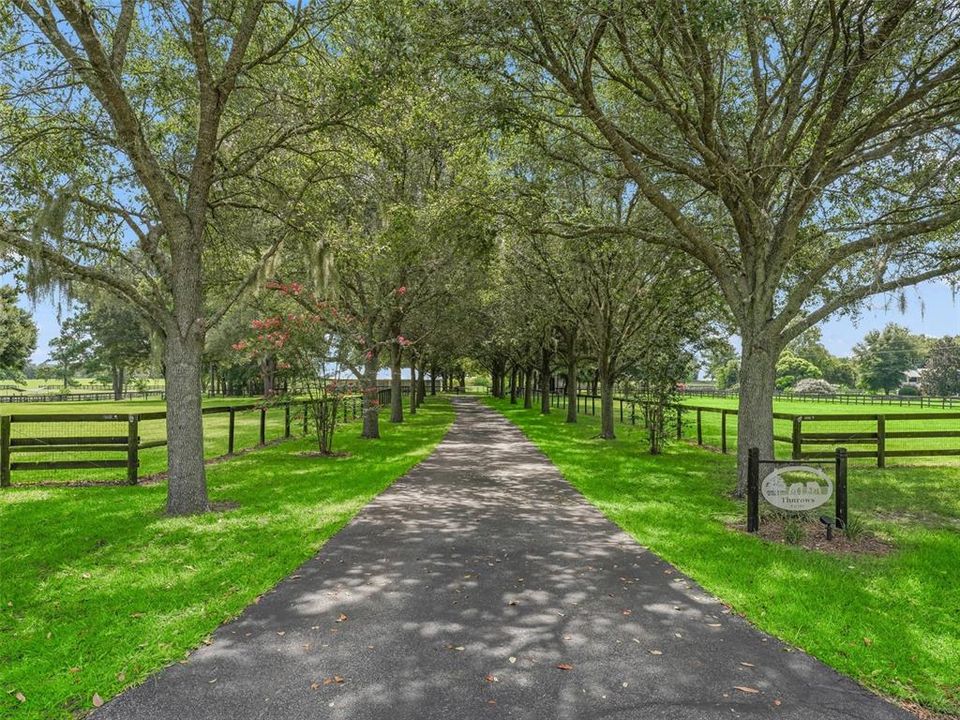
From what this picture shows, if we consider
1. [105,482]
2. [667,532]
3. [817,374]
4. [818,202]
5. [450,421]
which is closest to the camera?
[667,532]

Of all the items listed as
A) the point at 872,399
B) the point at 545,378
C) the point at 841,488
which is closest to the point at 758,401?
the point at 841,488

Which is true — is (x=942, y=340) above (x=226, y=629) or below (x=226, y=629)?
above

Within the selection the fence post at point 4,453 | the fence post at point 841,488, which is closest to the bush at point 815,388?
the fence post at point 841,488

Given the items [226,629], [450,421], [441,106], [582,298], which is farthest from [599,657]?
[450,421]

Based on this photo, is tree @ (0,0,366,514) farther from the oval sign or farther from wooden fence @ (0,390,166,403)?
wooden fence @ (0,390,166,403)

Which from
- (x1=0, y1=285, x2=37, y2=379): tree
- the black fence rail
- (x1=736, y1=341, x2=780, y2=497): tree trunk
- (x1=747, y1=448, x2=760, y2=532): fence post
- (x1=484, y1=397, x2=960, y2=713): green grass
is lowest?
the black fence rail

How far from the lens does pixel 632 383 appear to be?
50.5 ft

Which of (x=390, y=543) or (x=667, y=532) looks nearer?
(x=390, y=543)

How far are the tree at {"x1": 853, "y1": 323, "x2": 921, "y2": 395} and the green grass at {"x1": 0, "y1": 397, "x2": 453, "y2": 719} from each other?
111199 mm

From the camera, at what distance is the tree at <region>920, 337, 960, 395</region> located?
251 feet

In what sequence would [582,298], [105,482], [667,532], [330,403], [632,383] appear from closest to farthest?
[667,532], [105,482], [330,403], [632,383], [582,298]

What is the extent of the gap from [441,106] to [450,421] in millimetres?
17195

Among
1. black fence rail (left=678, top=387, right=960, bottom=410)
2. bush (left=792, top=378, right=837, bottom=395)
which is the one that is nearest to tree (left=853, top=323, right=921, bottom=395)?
bush (left=792, top=378, right=837, bottom=395)

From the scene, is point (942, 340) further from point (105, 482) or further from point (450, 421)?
point (105, 482)
